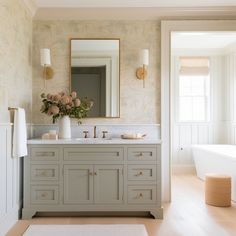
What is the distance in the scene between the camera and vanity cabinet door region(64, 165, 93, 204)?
135 inches

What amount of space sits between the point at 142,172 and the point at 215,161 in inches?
76.0

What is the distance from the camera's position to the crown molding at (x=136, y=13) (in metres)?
Answer: 3.94

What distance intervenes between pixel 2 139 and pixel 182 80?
14.0ft

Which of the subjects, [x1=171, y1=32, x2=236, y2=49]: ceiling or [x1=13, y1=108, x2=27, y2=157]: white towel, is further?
[x1=171, y1=32, x2=236, y2=49]: ceiling

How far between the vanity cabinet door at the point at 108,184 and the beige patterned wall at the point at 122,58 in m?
0.83

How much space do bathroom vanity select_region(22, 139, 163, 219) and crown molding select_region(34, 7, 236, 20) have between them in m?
1.68

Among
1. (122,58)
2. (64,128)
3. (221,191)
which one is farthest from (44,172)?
(221,191)

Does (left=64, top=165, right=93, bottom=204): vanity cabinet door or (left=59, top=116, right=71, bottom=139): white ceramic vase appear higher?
(left=59, top=116, right=71, bottom=139): white ceramic vase

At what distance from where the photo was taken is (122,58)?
407 cm

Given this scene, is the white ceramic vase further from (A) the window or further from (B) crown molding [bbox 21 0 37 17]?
(A) the window

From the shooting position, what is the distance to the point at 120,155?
11.3 feet

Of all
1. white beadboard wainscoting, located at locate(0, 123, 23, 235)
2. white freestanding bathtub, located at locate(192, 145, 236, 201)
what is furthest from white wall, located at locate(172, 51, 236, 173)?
white beadboard wainscoting, located at locate(0, 123, 23, 235)

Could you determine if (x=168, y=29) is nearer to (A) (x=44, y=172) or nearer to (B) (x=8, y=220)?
(A) (x=44, y=172)

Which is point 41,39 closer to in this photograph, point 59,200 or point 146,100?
point 146,100
